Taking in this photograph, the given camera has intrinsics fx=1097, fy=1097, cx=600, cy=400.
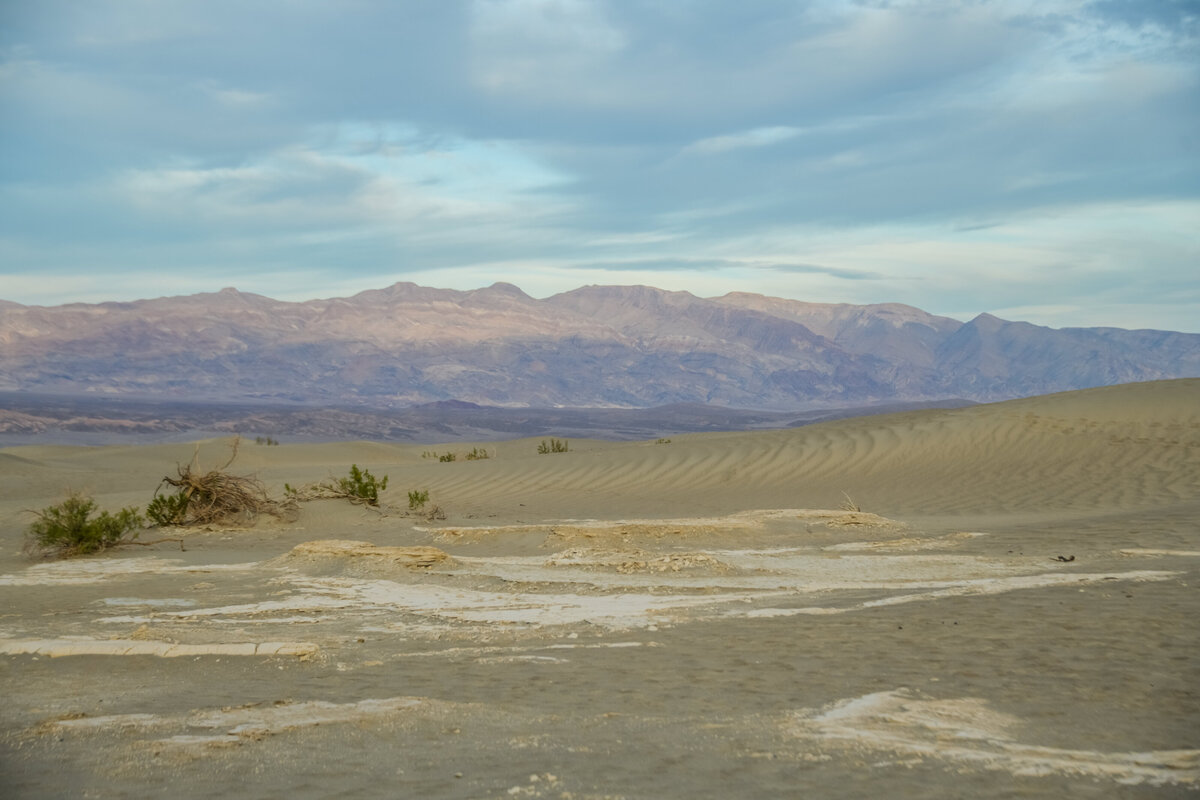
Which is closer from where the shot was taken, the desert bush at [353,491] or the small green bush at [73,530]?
the small green bush at [73,530]

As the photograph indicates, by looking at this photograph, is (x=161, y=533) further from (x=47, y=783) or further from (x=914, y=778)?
(x=914, y=778)

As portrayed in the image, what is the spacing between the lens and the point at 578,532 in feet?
40.1

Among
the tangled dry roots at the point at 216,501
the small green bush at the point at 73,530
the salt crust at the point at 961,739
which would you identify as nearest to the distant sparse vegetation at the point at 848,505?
the tangled dry roots at the point at 216,501

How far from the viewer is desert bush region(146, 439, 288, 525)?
14.2 m

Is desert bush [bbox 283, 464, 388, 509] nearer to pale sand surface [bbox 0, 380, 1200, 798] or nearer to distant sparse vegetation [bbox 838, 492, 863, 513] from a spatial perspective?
pale sand surface [bbox 0, 380, 1200, 798]

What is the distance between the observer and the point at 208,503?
14461 mm

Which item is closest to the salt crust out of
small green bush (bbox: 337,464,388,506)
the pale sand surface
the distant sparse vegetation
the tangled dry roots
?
the pale sand surface

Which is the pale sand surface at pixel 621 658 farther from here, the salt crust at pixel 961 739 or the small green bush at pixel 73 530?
the small green bush at pixel 73 530

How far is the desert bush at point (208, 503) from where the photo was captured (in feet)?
46.6

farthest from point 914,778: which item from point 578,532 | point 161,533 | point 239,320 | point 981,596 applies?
point 239,320

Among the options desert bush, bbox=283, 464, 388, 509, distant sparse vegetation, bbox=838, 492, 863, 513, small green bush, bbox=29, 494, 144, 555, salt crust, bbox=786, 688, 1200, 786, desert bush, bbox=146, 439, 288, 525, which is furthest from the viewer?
desert bush, bbox=283, 464, 388, 509

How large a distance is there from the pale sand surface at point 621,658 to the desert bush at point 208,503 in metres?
0.41

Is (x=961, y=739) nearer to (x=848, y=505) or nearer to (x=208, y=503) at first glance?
(x=208, y=503)

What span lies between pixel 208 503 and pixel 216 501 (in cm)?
14
